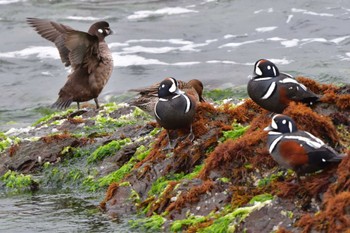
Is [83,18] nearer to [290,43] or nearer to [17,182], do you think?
[290,43]

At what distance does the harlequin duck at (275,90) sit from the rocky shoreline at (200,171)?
172 mm

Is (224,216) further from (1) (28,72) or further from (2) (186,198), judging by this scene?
(1) (28,72)

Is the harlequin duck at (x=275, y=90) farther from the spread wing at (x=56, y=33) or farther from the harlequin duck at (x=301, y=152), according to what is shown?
the spread wing at (x=56, y=33)

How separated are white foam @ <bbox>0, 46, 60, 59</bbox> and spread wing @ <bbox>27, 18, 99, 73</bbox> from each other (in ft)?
17.5

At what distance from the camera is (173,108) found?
824cm

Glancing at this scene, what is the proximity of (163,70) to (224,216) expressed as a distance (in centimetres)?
1155

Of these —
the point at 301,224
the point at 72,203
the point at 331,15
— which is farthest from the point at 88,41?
the point at 331,15

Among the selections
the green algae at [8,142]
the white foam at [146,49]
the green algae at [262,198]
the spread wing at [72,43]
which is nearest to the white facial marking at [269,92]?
the green algae at [262,198]

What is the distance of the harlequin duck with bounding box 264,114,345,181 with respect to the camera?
623 cm

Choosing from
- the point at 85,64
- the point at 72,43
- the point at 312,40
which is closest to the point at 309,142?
the point at 72,43

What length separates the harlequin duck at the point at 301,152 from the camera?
623 centimetres

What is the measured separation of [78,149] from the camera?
10.1 meters

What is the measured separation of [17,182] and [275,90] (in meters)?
3.57

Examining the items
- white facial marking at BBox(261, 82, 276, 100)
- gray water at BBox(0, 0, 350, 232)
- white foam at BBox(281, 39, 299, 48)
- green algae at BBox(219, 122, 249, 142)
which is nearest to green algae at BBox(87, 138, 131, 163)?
green algae at BBox(219, 122, 249, 142)
